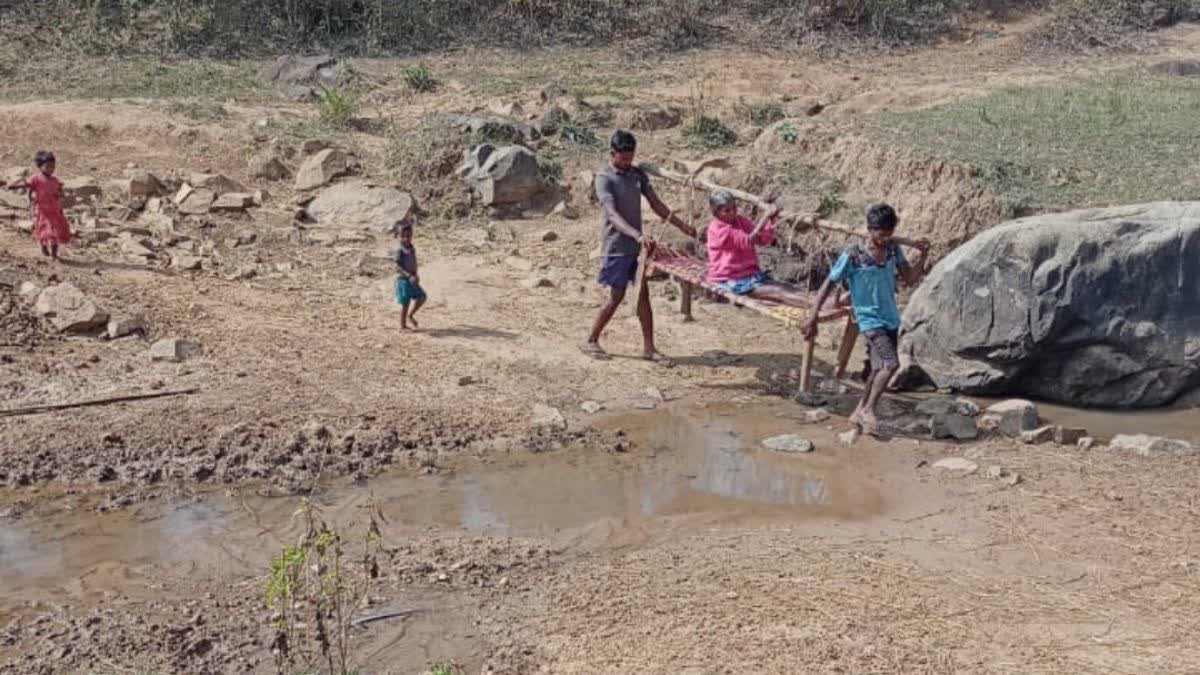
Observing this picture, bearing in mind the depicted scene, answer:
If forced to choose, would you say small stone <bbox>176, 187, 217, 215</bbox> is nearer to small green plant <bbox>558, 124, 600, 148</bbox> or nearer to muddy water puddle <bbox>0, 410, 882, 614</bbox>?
small green plant <bbox>558, 124, 600, 148</bbox>

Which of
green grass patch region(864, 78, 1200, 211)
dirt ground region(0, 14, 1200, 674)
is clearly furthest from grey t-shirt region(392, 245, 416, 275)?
green grass patch region(864, 78, 1200, 211)

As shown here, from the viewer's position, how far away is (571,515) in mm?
6445

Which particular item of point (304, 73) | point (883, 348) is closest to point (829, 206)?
point (883, 348)

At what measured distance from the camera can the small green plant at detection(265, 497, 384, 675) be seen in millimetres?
4352

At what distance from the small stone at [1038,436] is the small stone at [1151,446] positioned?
320mm

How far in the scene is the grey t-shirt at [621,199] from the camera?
8.27 meters

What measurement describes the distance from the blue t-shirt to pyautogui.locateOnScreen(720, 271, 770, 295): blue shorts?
37.0 inches

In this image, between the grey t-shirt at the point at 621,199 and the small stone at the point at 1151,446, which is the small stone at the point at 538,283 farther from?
the small stone at the point at 1151,446

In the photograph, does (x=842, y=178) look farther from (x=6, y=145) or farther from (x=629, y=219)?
(x=6, y=145)

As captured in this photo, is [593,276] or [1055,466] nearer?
[1055,466]

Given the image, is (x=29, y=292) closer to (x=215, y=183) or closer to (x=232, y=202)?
(x=232, y=202)

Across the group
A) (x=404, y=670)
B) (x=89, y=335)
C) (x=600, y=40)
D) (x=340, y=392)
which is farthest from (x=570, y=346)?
(x=600, y=40)

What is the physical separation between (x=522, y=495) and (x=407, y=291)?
2.41m

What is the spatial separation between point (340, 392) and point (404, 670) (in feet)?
9.84
